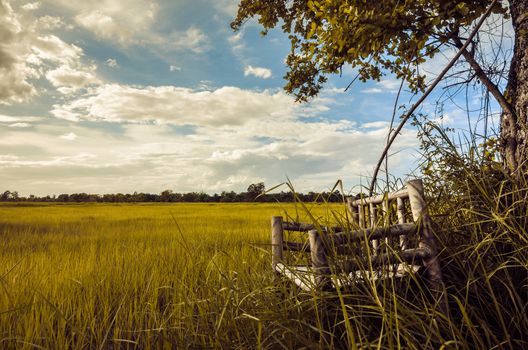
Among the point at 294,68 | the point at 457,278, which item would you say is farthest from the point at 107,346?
the point at 294,68

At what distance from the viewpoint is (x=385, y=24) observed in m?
Answer: 3.03

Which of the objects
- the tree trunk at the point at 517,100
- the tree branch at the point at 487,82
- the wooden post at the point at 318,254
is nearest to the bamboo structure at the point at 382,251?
the wooden post at the point at 318,254

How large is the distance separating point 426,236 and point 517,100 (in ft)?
5.61

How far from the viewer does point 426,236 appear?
2096 mm

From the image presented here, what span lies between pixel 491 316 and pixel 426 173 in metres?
1.39

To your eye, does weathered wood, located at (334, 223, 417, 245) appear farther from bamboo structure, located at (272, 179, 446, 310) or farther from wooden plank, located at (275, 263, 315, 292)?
wooden plank, located at (275, 263, 315, 292)

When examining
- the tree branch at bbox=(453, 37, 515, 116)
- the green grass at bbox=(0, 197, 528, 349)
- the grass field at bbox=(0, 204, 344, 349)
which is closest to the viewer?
the green grass at bbox=(0, 197, 528, 349)

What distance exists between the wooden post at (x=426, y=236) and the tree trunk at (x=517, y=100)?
96cm

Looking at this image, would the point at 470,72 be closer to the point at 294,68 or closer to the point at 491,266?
the point at 491,266

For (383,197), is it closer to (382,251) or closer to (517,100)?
(382,251)

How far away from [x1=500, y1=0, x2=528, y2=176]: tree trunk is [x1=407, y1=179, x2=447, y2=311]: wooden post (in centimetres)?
96

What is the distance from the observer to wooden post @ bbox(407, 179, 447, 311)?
6.52 feet

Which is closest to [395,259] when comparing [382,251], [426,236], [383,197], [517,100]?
[382,251]

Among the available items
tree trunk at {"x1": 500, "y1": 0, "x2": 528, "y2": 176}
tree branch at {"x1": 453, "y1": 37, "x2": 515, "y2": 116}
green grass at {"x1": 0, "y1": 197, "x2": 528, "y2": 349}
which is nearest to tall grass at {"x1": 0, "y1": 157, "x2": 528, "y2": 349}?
green grass at {"x1": 0, "y1": 197, "x2": 528, "y2": 349}
